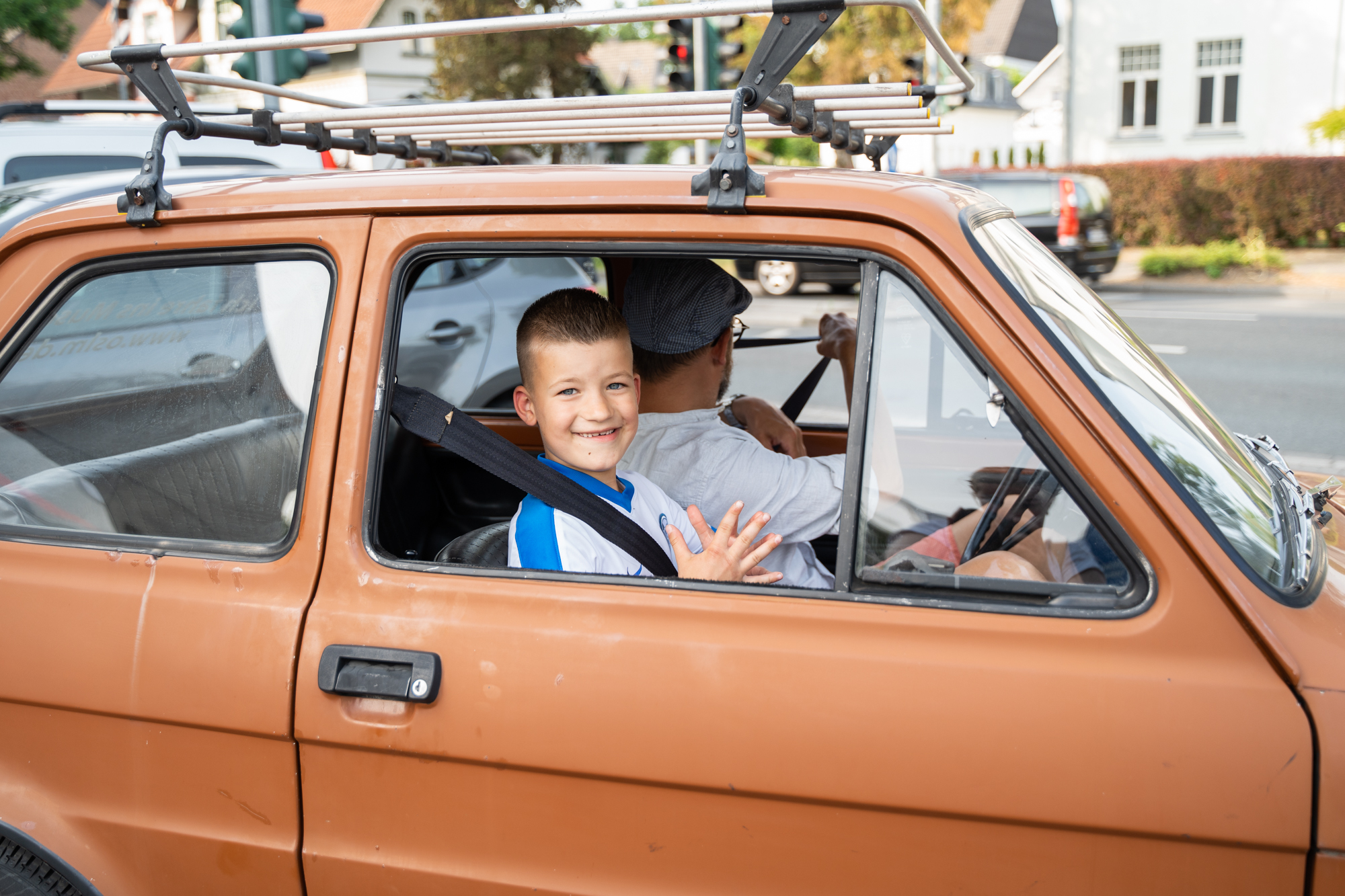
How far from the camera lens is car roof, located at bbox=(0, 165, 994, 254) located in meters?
1.57

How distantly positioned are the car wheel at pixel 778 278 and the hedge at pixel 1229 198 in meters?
9.00

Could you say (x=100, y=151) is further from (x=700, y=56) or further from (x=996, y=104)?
(x=996, y=104)

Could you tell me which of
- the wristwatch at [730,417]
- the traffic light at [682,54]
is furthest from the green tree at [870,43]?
the wristwatch at [730,417]

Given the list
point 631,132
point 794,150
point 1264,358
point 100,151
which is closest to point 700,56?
point 100,151

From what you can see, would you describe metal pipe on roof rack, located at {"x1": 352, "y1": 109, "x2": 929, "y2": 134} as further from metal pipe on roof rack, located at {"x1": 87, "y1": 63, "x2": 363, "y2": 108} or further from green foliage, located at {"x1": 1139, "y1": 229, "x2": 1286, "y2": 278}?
green foliage, located at {"x1": 1139, "y1": 229, "x2": 1286, "y2": 278}

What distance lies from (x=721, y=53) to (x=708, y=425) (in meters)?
10.0

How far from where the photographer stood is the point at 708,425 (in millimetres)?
2336


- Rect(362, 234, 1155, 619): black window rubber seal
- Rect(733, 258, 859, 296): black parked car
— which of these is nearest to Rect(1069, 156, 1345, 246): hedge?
Rect(733, 258, 859, 296): black parked car

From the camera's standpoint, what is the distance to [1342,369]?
30.9 ft

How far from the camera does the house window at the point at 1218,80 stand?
932 inches

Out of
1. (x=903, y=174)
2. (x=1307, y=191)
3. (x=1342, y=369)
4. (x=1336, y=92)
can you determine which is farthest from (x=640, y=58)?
(x=903, y=174)

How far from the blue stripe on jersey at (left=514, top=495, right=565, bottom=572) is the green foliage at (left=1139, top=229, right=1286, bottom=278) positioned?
56.6ft

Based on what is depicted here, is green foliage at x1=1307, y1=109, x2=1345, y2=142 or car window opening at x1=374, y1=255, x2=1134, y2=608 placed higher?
green foliage at x1=1307, y1=109, x2=1345, y2=142

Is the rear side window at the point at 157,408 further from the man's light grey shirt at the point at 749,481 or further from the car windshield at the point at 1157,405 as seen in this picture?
the car windshield at the point at 1157,405
